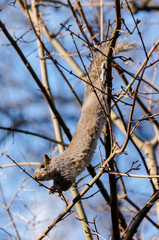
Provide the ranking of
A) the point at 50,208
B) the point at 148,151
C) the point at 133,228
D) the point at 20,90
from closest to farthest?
the point at 133,228, the point at 148,151, the point at 50,208, the point at 20,90

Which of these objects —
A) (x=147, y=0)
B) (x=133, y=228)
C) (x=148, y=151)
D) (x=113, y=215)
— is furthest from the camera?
(x=147, y=0)

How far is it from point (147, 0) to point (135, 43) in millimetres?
2672

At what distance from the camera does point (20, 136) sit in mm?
6273

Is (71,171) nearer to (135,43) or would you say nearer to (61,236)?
(135,43)

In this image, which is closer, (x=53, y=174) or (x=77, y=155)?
(x=77, y=155)

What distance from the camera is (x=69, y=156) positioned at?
2.96m

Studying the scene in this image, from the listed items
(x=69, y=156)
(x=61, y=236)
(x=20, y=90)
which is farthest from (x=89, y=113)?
(x=20, y=90)

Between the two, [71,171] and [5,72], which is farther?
[5,72]

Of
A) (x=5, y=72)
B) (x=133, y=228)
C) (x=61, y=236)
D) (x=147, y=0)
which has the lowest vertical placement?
(x=133, y=228)

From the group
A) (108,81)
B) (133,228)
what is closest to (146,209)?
(133,228)

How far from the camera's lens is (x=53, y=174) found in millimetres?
3062

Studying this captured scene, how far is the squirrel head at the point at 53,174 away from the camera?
9.77 feet

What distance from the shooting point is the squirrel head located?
2.98 meters

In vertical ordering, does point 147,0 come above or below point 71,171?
above
